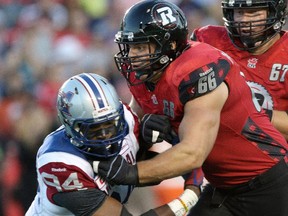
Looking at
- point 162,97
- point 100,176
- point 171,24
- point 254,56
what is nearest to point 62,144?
point 100,176

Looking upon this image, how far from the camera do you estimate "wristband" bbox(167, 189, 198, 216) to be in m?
3.93

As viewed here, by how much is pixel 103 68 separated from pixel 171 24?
10.6 ft

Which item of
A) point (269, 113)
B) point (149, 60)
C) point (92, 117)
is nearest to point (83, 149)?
point (92, 117)

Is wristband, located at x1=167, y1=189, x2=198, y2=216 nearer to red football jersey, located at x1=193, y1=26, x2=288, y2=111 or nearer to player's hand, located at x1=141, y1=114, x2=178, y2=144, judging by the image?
player's hand, located at x1=141, y1=114, x2=178, y2=144

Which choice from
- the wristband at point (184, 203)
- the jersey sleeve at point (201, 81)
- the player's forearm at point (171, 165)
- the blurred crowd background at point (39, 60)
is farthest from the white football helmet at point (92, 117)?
the blurred crowd background at point (39, 60)

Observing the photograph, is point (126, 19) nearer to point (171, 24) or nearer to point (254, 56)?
point (171, 24)

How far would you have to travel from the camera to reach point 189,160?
143 inches

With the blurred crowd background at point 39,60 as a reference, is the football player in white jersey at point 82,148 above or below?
above

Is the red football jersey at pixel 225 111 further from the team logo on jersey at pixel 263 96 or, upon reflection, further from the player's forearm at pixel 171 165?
the team logo on jersey at pixel 263 96

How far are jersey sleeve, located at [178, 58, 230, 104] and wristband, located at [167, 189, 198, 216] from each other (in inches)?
22.1

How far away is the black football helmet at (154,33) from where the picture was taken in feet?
12.8

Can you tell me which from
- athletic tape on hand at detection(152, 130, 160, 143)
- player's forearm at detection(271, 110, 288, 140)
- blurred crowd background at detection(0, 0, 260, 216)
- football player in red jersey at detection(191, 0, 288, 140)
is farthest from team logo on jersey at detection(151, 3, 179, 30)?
blurred crowd background at detection(0, 0, 260, 216)

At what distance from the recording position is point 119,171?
3.61 m

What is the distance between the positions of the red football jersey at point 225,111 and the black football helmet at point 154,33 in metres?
0.07
